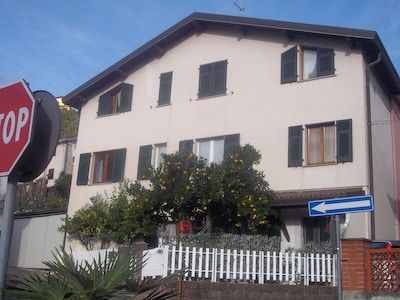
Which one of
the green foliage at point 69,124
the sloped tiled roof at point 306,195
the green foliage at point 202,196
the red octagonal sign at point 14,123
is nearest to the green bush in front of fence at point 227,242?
the green foliage at point 202,196

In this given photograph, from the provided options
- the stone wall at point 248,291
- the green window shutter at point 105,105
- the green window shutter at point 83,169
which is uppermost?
the green window shutter at point 105,105

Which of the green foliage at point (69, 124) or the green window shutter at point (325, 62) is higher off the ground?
the green foliage at point (69, 124)

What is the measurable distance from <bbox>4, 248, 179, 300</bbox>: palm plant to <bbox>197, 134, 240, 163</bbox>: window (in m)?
14.7

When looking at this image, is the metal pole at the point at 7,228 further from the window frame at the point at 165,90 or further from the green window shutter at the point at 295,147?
the window frame at the point at 165,90

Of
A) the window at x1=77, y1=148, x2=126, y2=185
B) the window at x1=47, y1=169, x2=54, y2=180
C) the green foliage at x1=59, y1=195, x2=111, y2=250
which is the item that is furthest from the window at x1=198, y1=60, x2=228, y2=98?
the window at x1=47, y1=169, x2=54, y2=180

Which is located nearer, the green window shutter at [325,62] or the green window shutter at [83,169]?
the green window shutter at [325,62]

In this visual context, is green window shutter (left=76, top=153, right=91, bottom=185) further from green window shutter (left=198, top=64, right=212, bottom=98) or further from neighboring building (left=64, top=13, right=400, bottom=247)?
green window shutter (left=198, top=64, right=212, bottom=98)

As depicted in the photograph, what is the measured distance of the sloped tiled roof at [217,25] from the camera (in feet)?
56.3

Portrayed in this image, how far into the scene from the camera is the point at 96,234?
804 inches

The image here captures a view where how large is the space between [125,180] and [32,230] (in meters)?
5.68

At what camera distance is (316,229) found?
56.4ft

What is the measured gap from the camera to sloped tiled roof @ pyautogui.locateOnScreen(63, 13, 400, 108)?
56.3ft

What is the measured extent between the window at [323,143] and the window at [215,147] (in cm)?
216

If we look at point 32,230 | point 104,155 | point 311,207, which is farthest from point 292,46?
point 32,230
